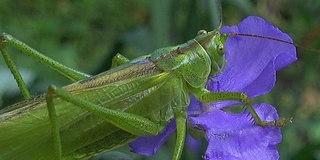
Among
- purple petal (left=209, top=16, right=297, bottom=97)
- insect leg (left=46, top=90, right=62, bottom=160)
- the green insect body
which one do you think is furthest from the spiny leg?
insect leg (left=46, top=90, right=62, bottom=160)

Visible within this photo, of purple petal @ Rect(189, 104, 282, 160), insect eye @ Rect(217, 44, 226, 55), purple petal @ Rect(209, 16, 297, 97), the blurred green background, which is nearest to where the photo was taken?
purple petal @ Rect(189, 104, 282, 160)

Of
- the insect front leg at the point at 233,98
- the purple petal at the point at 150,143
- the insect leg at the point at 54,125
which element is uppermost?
the insect leg at the point at 54,125

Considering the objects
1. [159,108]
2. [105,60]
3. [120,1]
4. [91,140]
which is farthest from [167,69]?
[120,1]

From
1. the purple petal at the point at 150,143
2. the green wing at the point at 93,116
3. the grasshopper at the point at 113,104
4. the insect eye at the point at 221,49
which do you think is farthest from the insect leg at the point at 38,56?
the insect eye at the point at 221,49

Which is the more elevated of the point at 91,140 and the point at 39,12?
the point at 39,12

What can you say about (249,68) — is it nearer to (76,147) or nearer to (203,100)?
(203,100)

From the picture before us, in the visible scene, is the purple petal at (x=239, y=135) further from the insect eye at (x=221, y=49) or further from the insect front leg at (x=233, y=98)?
the insect eye at (x=221, y=49)

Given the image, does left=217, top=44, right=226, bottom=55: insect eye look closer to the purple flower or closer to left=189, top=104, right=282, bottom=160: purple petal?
the purple flower
